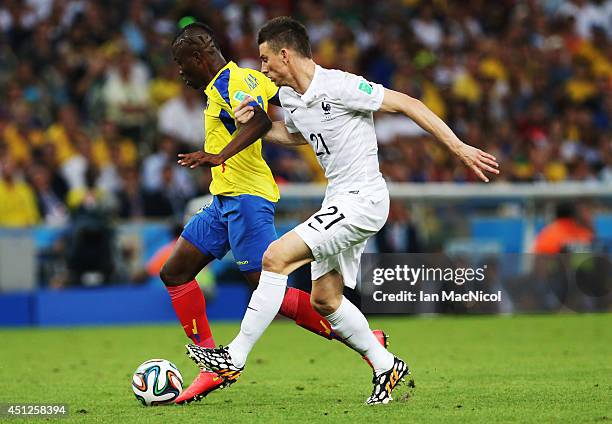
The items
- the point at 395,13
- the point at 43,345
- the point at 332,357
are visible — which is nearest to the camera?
the point at 332,357

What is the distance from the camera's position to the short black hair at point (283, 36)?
281 inches

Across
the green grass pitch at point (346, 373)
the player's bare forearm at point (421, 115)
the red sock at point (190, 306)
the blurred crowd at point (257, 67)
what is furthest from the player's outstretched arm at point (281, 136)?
the blurred crowd at point (257, 67)

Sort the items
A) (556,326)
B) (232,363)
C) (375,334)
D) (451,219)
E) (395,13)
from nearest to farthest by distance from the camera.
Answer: (232,363)
(375,334)
(556,326)
(451,219)
(395,13)

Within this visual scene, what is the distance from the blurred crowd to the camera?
16.3 meters

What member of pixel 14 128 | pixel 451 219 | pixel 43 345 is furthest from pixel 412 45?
pixel 43 345

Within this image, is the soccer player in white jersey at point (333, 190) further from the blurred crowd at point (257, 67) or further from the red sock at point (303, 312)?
the blurred crowd at point (257, 67)

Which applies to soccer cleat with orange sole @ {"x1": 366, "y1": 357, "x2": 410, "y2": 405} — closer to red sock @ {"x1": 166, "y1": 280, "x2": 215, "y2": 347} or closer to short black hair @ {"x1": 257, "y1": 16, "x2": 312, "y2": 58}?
red sock @ {"x1": 166, "y1": 280, "x2": 215, "y2": 347}

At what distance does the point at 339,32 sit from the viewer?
19.2 meters

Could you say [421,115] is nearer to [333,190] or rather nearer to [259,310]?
[333,190]

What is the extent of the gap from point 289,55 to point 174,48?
110cm

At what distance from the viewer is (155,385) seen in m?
7.29

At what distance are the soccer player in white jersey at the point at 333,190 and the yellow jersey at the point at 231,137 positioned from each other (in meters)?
0.40

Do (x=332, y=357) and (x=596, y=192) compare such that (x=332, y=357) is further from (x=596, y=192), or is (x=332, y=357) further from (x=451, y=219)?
(x=596, y=192)

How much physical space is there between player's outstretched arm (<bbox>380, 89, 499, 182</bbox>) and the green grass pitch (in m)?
1.39
